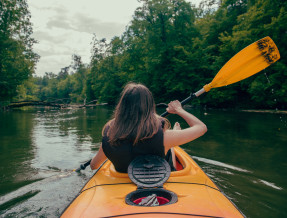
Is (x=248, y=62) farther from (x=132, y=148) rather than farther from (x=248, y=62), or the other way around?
(x=132, y=148)

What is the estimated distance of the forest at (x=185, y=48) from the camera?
1441cm

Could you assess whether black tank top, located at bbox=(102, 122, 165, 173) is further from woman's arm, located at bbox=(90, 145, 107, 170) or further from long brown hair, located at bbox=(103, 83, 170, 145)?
woman's arm, located at bbox=(90, 145, 107, 170)

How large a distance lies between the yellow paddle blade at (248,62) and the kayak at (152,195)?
1.89 meters

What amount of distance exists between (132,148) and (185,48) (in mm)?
20248

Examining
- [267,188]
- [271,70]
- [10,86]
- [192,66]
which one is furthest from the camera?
[192,66]

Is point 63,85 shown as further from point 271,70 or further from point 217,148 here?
point 217,148

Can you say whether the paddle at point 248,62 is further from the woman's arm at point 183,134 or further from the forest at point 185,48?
the forest at point 185,48

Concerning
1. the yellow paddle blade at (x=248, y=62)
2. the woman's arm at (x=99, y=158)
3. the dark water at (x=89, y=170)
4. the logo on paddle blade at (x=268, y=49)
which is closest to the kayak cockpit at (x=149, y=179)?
the woman's arm at (x=99, y=158)

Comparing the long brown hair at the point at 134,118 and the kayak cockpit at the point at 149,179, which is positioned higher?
the long brown hair at the point at 134,118

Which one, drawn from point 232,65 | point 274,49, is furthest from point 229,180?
point 274,49

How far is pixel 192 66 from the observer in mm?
20328

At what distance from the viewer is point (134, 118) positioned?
1753mm

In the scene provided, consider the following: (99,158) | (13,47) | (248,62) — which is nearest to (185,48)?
(13,47)

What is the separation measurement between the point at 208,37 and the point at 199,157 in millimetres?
18361
